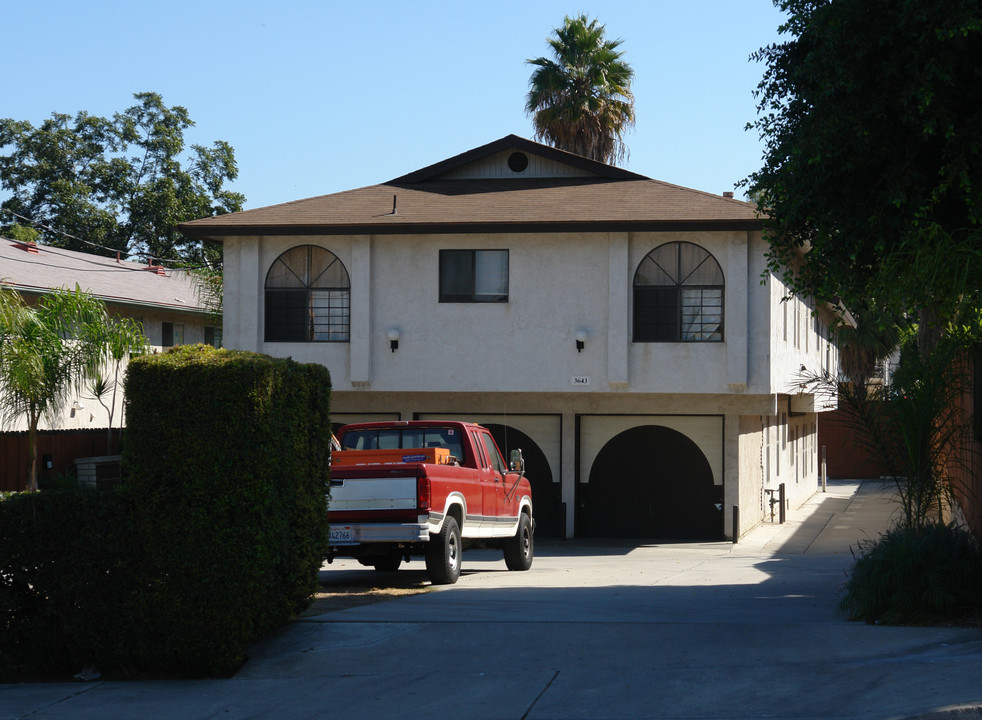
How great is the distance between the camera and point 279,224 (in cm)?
2317

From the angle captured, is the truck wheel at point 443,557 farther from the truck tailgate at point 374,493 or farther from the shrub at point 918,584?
the shrub at point 918,584

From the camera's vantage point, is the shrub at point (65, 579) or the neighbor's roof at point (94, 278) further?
the neighbor's roof at point (94, 278)

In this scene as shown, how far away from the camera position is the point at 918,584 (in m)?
9.48

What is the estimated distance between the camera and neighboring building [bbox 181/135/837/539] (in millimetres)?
22391

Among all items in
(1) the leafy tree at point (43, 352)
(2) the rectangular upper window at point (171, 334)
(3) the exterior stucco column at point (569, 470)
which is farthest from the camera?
(2) the rectangular upper window at point (171, 334)

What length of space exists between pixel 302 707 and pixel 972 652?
473 cm

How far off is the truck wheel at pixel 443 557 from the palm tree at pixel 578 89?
79.0ft

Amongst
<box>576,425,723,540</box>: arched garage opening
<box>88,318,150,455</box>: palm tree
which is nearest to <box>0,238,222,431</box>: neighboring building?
<box>88,318,150,455</box>: palm tree

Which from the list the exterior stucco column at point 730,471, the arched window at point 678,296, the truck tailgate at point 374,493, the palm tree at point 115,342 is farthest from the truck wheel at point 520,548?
the palm tree at point 115,342

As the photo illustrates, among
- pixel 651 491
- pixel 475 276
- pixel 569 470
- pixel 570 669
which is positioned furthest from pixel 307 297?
pixel 570 669

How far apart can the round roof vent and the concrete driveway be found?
618 inches

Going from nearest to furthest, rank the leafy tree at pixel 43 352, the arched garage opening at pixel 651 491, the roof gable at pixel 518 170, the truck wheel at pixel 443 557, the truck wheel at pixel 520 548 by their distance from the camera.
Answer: the truck wheel at pixel 443 557
the truck wheel at pixel 520 548
the leafy tree at pixel 43 352
the arched garage opening at pixel 651 491
the roof gable at pixel 518 170

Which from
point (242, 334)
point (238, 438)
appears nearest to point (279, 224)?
point (242, 334)

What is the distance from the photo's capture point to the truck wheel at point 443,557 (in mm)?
14211
